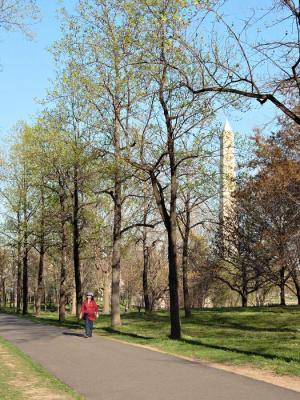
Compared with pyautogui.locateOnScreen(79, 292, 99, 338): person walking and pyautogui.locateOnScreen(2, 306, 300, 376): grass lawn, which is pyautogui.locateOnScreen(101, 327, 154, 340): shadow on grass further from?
pyautogui.locateOnScreen(79, 292, 99, 338): person walking

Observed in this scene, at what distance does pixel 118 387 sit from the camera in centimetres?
848

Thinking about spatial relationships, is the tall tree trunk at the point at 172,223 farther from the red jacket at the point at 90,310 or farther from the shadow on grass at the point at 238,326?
the shadow on grass at the point at 238,326

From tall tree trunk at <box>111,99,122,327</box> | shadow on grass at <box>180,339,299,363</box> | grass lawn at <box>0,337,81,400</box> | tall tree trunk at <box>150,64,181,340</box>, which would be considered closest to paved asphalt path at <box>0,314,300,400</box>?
grass lawn at <box>0,337,81,400</box>

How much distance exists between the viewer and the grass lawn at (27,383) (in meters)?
7.95

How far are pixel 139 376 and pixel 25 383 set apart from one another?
2096 mm

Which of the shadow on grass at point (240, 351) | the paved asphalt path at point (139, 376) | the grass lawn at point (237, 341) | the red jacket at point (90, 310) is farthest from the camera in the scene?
the red jacket at point (90, 310)

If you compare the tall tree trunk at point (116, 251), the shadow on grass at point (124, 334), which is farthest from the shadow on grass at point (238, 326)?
the shadow on grass at point (124, 334)

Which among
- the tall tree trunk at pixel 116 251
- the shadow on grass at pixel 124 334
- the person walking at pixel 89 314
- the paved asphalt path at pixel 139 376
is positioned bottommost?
the paved asphalt path at pixel 139 376

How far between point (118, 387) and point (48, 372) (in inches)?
92.1

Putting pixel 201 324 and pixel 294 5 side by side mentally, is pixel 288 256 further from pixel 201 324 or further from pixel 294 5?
pixel 294 5

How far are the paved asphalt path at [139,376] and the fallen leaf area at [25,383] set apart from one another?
34cm

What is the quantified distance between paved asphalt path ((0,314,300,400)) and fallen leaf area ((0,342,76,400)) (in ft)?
1.11

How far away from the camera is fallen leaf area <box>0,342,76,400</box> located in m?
7.94

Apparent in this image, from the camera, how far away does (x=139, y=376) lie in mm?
9508
